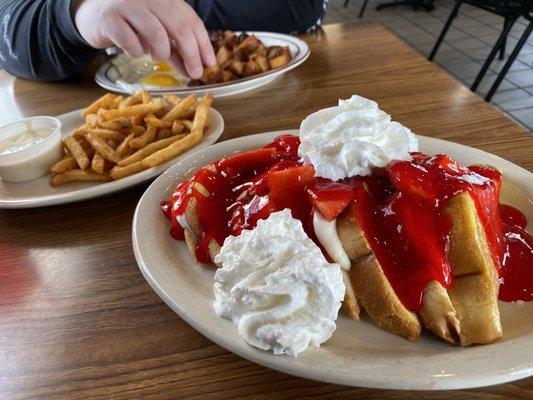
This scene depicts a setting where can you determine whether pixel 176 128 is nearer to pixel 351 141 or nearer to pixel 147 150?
pixel 147 150

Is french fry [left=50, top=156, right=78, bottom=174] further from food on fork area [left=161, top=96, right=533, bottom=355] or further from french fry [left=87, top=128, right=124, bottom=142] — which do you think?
food on fork area [left=161, top=96, right=533, bottom=355]

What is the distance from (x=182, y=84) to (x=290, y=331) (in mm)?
1686

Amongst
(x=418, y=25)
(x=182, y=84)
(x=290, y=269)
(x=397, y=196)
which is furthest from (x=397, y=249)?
(x=418, y=25)

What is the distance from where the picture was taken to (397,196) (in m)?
0.95

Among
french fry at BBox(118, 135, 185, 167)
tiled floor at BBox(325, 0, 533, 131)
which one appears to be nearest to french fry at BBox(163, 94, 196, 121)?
french fry at BBox(118, 135, 185, 167)

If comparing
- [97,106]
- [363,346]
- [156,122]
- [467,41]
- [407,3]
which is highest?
[363,346]

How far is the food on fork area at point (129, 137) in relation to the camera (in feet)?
4.88

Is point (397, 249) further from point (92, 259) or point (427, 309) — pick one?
point (92, 259)

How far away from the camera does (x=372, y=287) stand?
903mm

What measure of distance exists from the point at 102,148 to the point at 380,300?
1.03 m

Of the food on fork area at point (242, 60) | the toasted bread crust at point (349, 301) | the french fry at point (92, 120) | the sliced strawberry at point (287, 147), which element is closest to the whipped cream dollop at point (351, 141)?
the sliced strawberry at point (287, 147)

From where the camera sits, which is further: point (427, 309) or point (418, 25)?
point (418, 25)

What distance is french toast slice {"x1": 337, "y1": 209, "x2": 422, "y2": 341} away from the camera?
87cm

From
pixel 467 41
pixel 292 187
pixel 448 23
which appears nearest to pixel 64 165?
pixel 292 187
